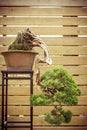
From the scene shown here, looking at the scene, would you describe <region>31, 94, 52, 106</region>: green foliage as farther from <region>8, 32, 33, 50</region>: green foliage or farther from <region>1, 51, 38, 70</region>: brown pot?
<region>8, 32, 33, 50</region>: green foliage

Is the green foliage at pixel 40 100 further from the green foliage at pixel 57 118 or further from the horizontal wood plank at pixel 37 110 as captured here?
the horizontal wood plank at pixel 37 110

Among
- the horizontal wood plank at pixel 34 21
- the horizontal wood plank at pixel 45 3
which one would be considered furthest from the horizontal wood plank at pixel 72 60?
the horizontal wood plank at pixel 45 3

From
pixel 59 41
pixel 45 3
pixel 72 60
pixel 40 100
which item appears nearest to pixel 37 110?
pixel 72 60

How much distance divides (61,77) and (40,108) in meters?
0.98

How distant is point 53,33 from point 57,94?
3.83ft

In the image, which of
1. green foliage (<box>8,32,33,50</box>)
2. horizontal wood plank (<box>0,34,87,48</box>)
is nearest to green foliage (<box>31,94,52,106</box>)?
green foliage (<box>8,32,33,50</box>)

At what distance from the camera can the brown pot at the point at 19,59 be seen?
2682 millimetres

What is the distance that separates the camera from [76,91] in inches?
97.3

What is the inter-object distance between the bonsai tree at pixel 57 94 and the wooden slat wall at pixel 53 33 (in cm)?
88

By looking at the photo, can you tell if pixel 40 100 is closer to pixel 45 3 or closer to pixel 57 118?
pixel 57 118

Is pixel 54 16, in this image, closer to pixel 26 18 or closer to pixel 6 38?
pixel 26 18

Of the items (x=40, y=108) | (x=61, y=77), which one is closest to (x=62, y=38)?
(x=40, y=108)

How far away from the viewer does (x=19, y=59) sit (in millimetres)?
2689

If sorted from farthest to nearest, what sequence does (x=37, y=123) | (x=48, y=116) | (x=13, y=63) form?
1. (x=37, y=123)
2. (x=13, y=63)
3. (x=48, y=116)
